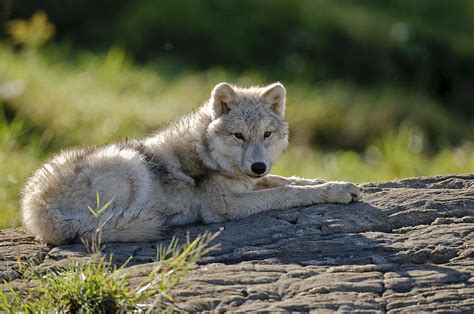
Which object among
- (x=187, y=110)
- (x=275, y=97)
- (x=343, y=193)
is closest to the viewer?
(x=343, y=193)

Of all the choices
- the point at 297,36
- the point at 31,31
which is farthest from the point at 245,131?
the point at 297,36

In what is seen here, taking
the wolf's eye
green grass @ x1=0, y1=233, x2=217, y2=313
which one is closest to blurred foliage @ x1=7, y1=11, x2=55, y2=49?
the wolf's eye

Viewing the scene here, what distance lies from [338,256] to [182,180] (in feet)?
5.76

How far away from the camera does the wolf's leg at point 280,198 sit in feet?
23.8

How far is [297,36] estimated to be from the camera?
667 inches

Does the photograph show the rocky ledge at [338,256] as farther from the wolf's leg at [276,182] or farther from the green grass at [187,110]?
the green grass at [187,110]

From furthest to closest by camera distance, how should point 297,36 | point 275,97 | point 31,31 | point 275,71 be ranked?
point 297,36 → point 275,71 → point 31,31 → point 275,97

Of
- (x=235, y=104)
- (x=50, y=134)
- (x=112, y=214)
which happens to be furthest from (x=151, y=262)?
(x=50, y=134)

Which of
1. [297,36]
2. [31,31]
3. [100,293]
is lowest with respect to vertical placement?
[100,293]

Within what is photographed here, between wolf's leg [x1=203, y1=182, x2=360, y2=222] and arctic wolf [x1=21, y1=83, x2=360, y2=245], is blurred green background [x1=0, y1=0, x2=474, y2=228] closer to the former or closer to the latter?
arctic wolf [x1=21, y1=83, x2=360, y2=245]

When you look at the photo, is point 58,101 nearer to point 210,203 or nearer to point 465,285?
point 210,203

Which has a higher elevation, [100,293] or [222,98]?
[222,98]

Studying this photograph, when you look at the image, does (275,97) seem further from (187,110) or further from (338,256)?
(187,110)

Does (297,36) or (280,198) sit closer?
(280,198)
